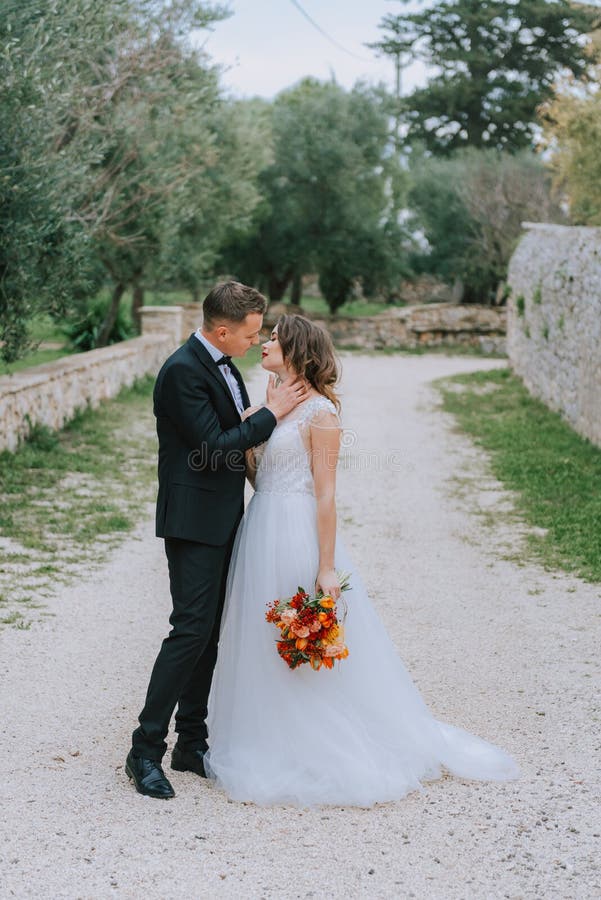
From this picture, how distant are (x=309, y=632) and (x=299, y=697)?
32 centimetres

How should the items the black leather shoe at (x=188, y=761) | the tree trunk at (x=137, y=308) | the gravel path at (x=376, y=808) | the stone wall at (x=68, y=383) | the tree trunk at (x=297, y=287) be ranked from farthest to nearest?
the tree trunk at (x=297, y=287) → the tree trunk at (x=137, y=308) → the stone wall at (x=68, y=383) → the black leather shoe at (x=188, y=761) → the gravel path at (x=376, y=808)

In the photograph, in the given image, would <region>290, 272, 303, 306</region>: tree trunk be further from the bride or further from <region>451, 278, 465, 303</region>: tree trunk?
the bride

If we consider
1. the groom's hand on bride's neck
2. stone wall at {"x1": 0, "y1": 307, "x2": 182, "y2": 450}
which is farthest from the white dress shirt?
stone wall at {"x1": 0, "y1": 307, "x2": 182, "y2": 450}

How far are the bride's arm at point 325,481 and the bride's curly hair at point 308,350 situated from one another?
15 centimetres

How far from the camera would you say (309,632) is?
148 inches

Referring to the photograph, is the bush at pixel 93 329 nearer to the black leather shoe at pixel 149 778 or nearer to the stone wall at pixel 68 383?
the stone wall at pixel 68 383

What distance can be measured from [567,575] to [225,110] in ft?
54.7

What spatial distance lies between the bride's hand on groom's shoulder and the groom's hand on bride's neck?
2.03ft

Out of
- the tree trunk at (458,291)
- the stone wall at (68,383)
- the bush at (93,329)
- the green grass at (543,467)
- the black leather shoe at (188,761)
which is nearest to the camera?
the black leather shoe at (188,761)

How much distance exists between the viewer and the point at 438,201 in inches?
1162

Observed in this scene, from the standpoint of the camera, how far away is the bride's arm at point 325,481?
3885 mm

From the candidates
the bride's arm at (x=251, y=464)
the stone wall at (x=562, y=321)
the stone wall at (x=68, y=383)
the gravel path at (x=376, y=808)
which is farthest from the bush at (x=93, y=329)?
the bride's arm at (x=251, y=464)

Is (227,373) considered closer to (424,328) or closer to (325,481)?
(325,481)

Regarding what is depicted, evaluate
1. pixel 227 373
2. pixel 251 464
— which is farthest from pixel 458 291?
pixel 227 373
